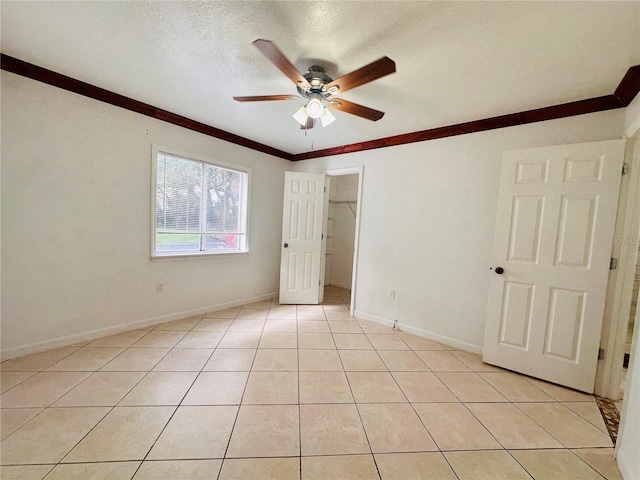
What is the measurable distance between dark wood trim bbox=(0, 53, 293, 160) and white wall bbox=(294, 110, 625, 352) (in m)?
1.56

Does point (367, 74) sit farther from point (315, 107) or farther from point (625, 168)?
point (625, 168)

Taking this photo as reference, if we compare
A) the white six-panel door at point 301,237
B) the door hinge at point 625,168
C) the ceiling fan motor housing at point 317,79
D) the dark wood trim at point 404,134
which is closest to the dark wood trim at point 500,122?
the dark wood trim at point 404,134

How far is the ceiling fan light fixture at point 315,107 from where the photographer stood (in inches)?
70.2

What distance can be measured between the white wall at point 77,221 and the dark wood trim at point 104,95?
0.05 metres

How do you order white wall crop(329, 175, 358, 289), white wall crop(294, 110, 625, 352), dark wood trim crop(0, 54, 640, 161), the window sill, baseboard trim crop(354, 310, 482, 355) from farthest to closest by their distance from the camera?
white wall crop(329, 175, 358, 289) → the window sill → baseboard trim crop(354, 310, 482, 355) → white wall crop(294, 110, 625, 352) → dark wood trim crop(0, 54, 640, 161)

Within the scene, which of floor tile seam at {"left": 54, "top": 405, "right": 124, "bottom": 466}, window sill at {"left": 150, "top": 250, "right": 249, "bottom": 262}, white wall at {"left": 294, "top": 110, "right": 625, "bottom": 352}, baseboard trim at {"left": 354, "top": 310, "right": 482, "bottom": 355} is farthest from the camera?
window sill at {"left": 150, "top": 250, "right": 249, "bottom": 262}

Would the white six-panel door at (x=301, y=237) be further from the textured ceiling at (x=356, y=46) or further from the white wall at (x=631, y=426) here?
the white wall at (x=631, y=426)

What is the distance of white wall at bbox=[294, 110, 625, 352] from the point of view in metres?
2.41

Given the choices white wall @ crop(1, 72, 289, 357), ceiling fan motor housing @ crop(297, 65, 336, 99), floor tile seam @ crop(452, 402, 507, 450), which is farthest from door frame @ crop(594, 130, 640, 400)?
white wall @ crop(1, 72, 289, 357)

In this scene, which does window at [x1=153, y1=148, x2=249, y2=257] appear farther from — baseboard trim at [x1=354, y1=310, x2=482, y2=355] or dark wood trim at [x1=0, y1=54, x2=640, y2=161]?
baseboard trim at [x1=354, y1=310, x2=482, y2=355]

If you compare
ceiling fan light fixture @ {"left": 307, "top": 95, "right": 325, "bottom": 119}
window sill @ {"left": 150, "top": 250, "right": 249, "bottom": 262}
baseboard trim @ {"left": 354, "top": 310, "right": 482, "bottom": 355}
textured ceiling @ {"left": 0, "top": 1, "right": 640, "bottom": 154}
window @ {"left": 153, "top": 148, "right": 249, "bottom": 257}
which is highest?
textured ceiling @ {"left": 0, "top": 1, "right": 640, "bottom": 154}

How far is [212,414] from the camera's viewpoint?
5.07 feet

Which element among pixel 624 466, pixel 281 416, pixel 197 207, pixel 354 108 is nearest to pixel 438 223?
pixel 354 108

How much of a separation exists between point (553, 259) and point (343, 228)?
3.52m
